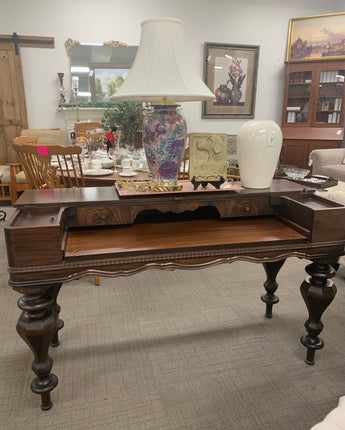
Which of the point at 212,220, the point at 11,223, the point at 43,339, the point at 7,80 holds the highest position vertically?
the point at 7,80

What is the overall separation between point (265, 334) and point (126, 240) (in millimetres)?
1123

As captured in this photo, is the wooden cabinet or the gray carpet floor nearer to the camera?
the gray carpet floor

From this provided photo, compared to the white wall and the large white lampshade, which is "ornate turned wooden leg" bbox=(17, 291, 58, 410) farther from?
the white wall

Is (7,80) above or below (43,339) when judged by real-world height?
above

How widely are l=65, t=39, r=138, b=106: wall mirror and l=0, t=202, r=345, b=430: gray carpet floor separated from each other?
12.4 feet

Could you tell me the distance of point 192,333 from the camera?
2.04m

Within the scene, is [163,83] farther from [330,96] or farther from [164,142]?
[330,96]

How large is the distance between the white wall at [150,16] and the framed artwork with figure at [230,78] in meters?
0.12

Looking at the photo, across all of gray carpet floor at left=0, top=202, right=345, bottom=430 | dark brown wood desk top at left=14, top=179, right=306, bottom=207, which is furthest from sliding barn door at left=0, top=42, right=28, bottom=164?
dark brown wood desk top at left=14, top=179, right=306, bottom=207

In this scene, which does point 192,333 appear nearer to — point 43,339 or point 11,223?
point 43,339

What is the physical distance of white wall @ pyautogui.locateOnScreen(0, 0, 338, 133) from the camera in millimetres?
5137

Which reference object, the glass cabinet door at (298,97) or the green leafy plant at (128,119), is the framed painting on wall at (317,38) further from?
the green leafy plant at (128,119)

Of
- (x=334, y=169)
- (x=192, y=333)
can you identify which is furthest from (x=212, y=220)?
(x=334, y=169)

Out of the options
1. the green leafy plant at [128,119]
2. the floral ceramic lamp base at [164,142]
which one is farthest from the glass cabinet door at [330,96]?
the floral ceramic lamp base at [164,142]
